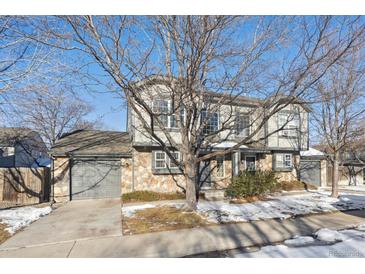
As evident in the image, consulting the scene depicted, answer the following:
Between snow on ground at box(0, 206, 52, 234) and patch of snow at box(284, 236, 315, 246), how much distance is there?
25.1 ft

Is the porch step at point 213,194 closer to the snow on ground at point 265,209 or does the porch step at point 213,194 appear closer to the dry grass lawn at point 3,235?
the snow on ground at point 265,209

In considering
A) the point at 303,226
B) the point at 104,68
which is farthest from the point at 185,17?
the point at 303,226

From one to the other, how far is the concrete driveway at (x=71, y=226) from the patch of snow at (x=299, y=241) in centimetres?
439

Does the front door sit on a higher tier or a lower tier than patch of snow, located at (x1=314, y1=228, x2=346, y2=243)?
higher

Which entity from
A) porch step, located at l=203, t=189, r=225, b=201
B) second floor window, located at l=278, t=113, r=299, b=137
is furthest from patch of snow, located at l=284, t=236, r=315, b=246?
second floor window, located at l=278, t=113, r=299, b=137

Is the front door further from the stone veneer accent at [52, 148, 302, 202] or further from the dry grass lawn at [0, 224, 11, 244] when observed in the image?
the dry grass lawn at [0, 224, 11, 244]

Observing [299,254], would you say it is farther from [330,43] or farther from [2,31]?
[2,31]

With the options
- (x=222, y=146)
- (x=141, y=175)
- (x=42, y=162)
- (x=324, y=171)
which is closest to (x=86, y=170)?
(x=141, y=175)

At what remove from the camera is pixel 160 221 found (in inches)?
282

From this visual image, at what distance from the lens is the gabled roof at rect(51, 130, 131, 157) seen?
1163cm

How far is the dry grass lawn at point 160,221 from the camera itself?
6.46 meters

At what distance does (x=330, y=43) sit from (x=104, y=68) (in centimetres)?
715

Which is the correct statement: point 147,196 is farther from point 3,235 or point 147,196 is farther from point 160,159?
point 3,235

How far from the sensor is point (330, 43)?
6887 millimetres
